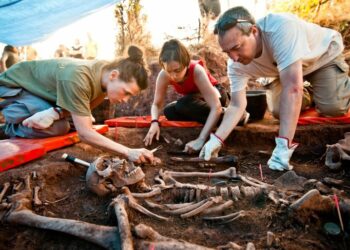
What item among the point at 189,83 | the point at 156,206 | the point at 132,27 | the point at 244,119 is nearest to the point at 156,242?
the point at 156,206

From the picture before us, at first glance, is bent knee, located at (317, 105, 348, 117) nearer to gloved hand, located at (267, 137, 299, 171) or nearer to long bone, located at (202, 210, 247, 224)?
gloved hand, located at (267, 137, 299, 171)

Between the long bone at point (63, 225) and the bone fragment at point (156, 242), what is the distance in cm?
12

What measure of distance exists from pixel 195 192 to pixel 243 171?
798 mm

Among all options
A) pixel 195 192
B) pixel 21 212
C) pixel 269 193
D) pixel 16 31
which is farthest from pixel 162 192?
pixel 16 31

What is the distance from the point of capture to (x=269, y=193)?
211 cm

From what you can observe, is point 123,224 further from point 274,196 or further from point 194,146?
point 194,146

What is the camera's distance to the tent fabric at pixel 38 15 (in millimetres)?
3977

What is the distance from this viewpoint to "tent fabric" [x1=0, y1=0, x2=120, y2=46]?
3.98 metres

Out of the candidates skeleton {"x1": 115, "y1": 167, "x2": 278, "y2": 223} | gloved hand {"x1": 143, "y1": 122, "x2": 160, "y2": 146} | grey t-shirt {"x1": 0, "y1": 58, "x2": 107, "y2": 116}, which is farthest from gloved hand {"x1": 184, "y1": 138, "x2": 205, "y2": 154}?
grey t-shirt {"x1": 0, "y1": 58, "x2": 107, "y2": 116}

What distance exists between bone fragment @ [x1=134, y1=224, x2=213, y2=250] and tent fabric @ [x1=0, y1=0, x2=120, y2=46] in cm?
322

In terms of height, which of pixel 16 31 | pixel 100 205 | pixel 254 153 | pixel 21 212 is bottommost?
pixel 254 153

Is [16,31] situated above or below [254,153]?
above

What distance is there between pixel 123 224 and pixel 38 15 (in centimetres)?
352

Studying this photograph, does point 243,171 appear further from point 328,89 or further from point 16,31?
point 16,31
